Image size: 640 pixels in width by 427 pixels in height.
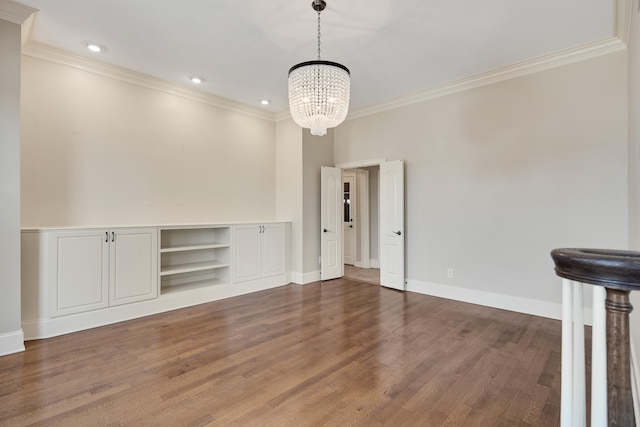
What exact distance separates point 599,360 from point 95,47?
4661 millimetres

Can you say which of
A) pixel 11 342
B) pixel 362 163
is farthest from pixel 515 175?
pixel 11 342

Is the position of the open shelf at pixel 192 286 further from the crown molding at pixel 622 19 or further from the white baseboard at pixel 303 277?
the crown molding at pixel 622 19

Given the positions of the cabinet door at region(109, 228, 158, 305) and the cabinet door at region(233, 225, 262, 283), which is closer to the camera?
the cabinet door at region(109, 228, 158, 305)

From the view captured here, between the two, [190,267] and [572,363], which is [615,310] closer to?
[572,363]

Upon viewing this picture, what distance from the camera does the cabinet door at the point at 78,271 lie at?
3.09 meters

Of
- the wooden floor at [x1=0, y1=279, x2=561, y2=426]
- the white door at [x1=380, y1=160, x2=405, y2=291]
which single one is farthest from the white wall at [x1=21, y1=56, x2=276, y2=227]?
the white door at [x1=380, y1=160, x2=405, y2=291]

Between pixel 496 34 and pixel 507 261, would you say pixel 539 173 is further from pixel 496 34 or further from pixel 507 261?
pixel 496 34

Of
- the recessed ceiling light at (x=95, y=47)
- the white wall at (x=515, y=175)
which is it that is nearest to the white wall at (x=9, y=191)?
the recessed ceiling light at (x=95, y=47)

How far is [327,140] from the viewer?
18.9 ft

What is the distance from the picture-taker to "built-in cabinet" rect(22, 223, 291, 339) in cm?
304

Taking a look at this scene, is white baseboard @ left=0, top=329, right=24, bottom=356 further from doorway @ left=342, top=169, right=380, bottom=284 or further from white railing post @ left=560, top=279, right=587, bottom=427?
doorway @ left=342, top=169, right=380, bottom=284

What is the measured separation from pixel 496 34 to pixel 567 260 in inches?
129

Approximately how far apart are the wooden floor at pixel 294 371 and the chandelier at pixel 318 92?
2017 mm

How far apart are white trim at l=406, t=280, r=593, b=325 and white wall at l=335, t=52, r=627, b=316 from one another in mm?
55
